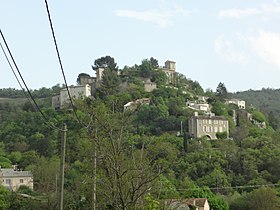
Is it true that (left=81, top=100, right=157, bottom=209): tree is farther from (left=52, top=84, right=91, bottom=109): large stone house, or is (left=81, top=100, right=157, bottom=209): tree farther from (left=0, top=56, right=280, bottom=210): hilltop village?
(left=52, top=84, right=91, bottom=109): large stone house

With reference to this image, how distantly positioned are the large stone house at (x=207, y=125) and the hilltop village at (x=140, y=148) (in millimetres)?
136

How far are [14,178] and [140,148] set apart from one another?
86.2ft

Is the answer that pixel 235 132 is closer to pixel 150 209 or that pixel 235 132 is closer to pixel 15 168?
pixel 15 168

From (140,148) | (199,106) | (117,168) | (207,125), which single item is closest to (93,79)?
(199,106)

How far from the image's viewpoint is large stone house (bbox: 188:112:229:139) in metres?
67.7

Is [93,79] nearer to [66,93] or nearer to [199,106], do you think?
[66,93]

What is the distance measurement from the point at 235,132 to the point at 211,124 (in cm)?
307

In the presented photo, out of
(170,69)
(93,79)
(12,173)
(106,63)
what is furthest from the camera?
(170,69)

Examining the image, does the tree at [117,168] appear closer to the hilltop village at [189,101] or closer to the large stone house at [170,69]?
the hilltop village at [189,101]

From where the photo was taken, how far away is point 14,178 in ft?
162

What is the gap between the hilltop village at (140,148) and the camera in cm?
1272

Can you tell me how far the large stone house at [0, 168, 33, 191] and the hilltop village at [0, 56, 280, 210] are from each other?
0.09 m

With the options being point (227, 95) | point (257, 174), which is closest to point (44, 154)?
point (257, 174)

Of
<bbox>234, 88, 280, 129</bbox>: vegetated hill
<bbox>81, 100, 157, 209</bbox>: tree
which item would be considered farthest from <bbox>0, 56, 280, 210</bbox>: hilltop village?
<bbox>234, 88, 280, 129</bbox>: vegetated hill
